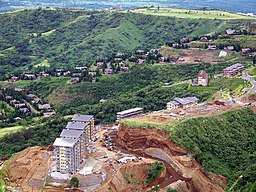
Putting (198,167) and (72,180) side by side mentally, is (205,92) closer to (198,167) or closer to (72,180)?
(198,167)

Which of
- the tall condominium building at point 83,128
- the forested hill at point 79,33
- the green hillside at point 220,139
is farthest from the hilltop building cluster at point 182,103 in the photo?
the forested hill at point 79,33

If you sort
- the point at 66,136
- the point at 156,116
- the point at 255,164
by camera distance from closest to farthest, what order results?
the point at 255,164
the point at 66,136
the point at 156,116

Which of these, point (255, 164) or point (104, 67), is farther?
point (104, 67)

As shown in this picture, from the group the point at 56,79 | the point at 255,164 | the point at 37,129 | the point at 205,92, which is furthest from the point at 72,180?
the point at 56,79

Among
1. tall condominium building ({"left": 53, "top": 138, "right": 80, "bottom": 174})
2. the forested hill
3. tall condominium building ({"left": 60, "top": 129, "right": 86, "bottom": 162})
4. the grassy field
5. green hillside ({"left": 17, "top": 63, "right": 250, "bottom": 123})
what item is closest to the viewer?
tall condominium building ({"left": 53, "top": 138, "right": 80, "bottom": 174})

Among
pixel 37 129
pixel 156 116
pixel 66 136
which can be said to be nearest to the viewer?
pixel 66 136

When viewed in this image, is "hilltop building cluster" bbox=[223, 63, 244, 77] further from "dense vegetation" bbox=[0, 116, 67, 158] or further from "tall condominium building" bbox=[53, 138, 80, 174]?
"tall condominium building" bbox=[53, 138, 80, 174]

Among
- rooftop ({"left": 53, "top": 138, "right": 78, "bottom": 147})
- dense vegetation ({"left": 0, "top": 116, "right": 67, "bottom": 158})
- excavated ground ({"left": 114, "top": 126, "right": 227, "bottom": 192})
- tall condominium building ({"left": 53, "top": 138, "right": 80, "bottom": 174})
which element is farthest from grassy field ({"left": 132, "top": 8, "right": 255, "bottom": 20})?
tall condominium building ({"left": 53, "top": 138, "right": 80, "bottom": 174})
